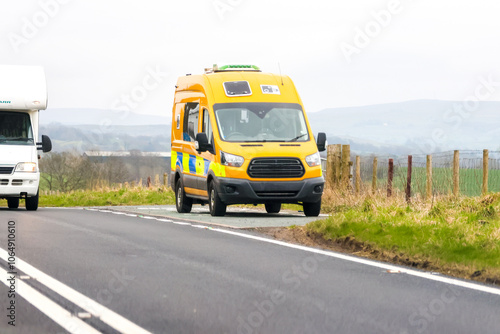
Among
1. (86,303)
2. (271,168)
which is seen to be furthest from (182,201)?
(86,303)

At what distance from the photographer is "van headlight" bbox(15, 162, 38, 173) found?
2264 cm

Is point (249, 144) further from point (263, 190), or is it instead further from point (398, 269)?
point (398, 269)

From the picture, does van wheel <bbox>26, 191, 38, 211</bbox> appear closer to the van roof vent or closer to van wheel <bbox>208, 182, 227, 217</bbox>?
the van roof vent

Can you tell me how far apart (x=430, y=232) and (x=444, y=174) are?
1079 cm

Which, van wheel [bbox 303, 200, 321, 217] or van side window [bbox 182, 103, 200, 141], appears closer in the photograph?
van wheel [bbox 303, 200, 321, 217]

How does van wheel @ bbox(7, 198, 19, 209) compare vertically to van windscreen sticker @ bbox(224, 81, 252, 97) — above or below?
below

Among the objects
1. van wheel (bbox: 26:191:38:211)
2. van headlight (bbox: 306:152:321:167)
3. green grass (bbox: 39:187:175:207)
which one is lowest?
green grass (bbox: 39:187:175:207)

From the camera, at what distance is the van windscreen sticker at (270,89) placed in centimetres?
1972

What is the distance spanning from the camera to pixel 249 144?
61.3 ft

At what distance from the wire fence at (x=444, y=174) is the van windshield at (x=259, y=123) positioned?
3.47 m

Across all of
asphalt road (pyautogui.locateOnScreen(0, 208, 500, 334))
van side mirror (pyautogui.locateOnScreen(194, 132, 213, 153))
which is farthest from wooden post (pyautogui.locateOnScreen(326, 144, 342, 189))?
asphalt road (pyautogui.locateOnScreen(0, 208, 500, 334))

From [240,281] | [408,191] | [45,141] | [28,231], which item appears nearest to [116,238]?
[28,231]

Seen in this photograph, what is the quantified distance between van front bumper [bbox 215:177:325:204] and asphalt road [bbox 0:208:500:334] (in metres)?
6.20

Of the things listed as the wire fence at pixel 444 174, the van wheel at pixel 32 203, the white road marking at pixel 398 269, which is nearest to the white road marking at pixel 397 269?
the white road marking at pixel 398 269
